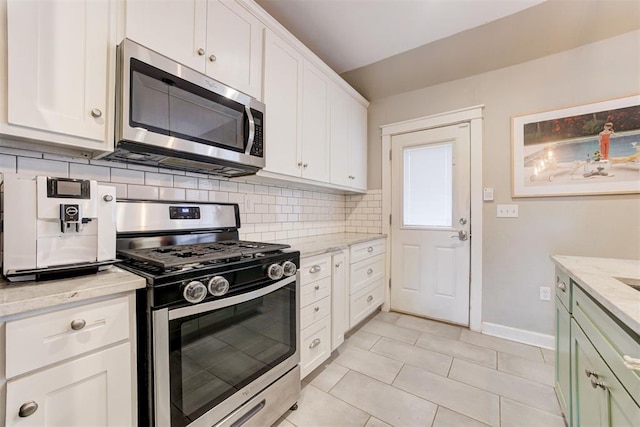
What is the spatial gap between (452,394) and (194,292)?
171cm

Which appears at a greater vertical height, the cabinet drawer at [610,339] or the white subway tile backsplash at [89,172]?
the white subway tile backsplash at [89,172]

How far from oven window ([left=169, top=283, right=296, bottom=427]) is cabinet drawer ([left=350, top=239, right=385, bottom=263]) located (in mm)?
967

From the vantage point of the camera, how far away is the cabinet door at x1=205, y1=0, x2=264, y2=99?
Answer: 1.43 m

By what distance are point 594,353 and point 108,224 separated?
1.88 meters

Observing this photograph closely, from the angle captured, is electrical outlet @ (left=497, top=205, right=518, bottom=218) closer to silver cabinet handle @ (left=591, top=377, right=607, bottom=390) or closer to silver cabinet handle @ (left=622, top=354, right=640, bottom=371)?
silver cabinet handle @ (left=591, top=377, right=607, bottom=390)

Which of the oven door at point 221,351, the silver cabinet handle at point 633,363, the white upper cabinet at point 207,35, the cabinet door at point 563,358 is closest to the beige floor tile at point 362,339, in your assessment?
the oven door at point 221,351

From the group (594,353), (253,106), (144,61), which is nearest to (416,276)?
(594,353)

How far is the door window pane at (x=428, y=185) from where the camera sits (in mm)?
2738

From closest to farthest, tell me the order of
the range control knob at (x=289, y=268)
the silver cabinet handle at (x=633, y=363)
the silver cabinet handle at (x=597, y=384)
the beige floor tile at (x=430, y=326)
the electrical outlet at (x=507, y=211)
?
1. the silver cabinet handle at (x=633, y=363)
2. the silver cabinet handle at (x=597, y=384)
3. the range control knob at (x=289, y=268)
4. the electrical outlet at (x=507, y=211)
5. the beige floor tile at (x=430, y=326)

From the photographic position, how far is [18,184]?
833mm

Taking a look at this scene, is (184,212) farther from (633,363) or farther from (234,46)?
(633,363)

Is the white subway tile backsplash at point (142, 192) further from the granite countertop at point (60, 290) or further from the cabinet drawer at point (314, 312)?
the cabinet drawer at point (314, 312)

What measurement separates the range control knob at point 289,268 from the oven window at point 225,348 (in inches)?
3.3

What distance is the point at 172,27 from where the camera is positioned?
1267mm
